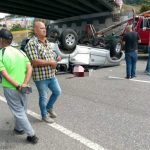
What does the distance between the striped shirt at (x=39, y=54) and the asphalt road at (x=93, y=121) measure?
83 cm

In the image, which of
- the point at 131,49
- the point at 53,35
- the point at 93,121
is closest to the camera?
the point at 93,121

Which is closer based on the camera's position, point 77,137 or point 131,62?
point 77,137

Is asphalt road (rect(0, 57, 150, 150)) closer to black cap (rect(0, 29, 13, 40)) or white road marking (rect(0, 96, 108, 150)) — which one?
white road marking (rect(0, 96, 108, 150))

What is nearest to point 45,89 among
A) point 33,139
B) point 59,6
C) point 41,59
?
point 41,59

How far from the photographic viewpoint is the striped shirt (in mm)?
5902

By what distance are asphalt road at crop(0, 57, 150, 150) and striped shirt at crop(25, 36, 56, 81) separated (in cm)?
83

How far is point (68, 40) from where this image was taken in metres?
13.2

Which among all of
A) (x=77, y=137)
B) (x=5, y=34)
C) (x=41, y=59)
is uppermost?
(x=5, y=34)

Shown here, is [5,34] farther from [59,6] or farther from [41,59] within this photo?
[59,6]

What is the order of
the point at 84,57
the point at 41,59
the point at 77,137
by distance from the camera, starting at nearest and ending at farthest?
the point at 77,137
the point at 41,59
the point at 84,57

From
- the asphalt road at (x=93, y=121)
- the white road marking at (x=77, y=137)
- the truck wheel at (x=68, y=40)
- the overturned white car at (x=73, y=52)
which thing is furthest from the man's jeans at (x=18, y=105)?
the truck wheel at (x=68, y=40)

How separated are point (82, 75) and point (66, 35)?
1.85 m

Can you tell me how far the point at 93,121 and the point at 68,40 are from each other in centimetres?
717

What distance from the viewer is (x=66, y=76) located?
12.6m
